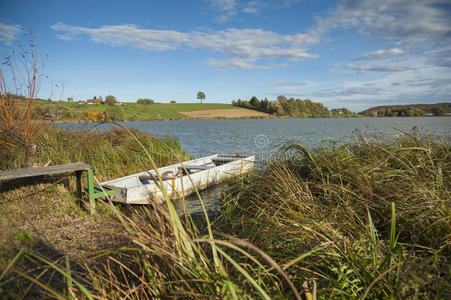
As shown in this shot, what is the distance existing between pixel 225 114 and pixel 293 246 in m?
64.8

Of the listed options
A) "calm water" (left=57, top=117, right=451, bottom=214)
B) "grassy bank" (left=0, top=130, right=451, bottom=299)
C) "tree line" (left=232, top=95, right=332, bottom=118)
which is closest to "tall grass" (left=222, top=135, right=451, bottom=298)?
"grassy bank" (left=0, top=130, right=451, bottom=299)

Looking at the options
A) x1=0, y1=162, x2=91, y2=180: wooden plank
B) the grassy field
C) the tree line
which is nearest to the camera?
x1=0, y1=162, x2=91, y2=180: wooden plank

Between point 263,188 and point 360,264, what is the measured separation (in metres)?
1.96

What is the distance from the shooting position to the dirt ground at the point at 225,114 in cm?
6500

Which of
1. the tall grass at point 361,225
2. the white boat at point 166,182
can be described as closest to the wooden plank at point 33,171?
the white boat at point 166,182

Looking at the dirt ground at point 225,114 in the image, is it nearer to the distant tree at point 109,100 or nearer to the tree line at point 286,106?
the tree line at point 286,106

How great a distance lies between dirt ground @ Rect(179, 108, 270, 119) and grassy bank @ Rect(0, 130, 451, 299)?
60.6m

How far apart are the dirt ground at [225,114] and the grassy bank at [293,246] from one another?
6064 centimetres

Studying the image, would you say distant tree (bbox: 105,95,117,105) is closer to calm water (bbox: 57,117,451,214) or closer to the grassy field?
the grassy field

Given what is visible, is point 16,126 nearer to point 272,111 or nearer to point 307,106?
point 272,111

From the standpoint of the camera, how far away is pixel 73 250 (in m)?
3.33

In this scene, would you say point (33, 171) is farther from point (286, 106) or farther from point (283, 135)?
point (286, 106)

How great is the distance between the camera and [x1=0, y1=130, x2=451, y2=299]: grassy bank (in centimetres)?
146

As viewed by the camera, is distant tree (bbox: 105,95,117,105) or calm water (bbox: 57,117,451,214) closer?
calm water (bbox: 57,117,451,214)
